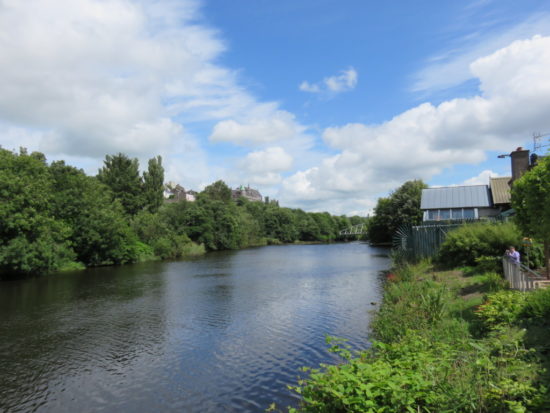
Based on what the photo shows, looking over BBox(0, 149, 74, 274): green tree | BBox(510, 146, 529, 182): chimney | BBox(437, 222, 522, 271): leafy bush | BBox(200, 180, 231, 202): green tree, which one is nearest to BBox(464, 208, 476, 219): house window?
BBox(510, 146, 529, 182): chimney

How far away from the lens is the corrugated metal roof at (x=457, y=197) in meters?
35.8

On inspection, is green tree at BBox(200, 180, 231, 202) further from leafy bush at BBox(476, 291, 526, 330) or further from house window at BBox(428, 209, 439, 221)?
leafy bush at BBox(476, 291, 526, 330)

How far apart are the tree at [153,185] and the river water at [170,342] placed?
41.9 m

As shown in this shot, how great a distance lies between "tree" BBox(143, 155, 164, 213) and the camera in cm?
6738

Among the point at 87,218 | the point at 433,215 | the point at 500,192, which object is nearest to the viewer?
the point at 500,192

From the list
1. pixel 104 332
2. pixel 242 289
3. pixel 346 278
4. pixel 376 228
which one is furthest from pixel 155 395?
pixel 376 228

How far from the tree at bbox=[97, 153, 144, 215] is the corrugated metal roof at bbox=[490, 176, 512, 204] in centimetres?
5068

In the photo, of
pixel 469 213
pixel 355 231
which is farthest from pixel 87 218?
pixel 355 231

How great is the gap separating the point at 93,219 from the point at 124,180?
23.7 meters

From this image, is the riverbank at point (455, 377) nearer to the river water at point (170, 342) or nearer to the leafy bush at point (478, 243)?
the river water at point (170, 342)

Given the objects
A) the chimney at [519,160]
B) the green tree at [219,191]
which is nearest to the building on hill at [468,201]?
the chimney at [519,160]

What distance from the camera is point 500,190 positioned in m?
35.6

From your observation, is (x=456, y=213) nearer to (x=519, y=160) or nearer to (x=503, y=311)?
(x=519, y=160)

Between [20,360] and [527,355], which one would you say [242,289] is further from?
[527,355]
